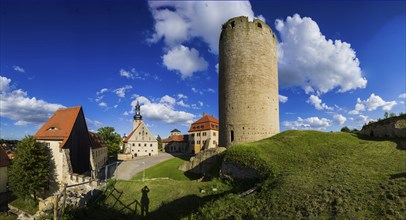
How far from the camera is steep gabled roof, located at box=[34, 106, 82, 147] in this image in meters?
23.8

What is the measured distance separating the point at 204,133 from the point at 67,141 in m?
28.8

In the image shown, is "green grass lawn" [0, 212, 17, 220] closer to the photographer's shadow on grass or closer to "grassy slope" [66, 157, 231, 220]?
"grassy slope" [66, 157, 231, 220]

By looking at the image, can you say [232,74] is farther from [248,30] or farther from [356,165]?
[356,165]

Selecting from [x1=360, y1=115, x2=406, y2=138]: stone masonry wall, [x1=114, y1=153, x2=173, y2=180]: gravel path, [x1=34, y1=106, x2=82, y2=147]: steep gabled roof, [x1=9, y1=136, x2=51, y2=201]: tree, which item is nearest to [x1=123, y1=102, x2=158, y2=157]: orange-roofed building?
[x1=114, y1=153, x2=173, y2=180]: gravel path

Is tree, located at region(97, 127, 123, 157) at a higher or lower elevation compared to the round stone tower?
lower

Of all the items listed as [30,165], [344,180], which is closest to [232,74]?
[344,180]

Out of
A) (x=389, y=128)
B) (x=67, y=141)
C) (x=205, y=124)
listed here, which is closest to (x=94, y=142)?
(x=67, y=141)

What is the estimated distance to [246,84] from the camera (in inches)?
850

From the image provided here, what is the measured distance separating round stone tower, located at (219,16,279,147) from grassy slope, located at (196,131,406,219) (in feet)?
22.0

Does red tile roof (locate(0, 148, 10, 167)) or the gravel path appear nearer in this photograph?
the gravel path

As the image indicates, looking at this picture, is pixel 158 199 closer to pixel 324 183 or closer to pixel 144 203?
pixel 144 203

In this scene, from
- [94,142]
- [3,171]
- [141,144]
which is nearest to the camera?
[3,171]

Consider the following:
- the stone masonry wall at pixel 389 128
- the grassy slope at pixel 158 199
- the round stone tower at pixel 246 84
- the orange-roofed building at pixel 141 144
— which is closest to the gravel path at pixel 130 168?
the grassy slope at pixel 158 199

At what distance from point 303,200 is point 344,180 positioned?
233 centimetres
